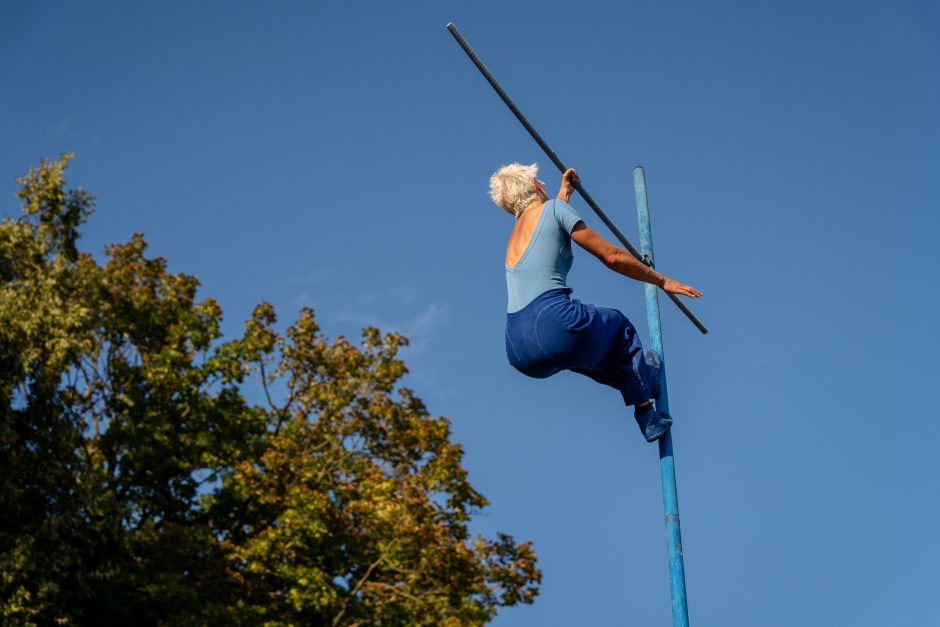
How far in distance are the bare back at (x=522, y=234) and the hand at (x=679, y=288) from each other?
78 cm

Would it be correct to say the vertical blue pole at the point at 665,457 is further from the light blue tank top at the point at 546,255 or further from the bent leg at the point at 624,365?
the light blue tank top at the point at 546,255

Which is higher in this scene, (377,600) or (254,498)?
(254,498)

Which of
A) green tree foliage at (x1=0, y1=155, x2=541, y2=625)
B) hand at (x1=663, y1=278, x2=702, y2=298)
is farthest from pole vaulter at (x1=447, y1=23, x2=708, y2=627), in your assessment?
green tree foliage at (x1=0, y1=155, x2=541, y2=625)

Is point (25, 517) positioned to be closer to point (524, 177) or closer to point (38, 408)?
point (38, 408)

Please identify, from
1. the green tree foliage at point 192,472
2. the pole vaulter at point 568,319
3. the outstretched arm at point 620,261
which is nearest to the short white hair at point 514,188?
the pole vaulter at point 568,319

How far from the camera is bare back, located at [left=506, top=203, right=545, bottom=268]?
19.2 ft

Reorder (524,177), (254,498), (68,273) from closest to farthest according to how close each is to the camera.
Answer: (524,177)
(68,273)
(254,498)

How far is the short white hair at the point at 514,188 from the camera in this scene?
19.9ft

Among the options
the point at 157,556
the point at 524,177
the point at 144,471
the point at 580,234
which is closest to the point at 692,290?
the point at 580,234

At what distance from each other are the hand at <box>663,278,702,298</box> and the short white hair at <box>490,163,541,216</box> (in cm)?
94

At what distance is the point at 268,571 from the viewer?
59.3 feet

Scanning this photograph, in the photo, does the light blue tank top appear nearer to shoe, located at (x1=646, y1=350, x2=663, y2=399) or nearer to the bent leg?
the bent leg

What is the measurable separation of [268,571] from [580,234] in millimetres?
13904

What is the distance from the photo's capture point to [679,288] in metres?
5.66
